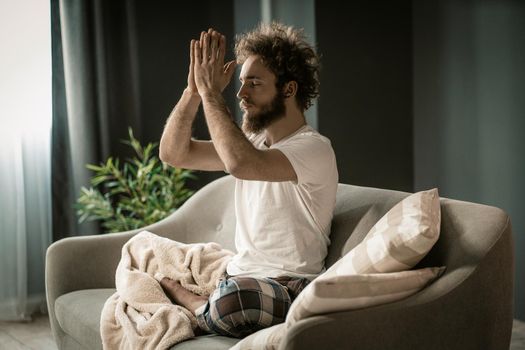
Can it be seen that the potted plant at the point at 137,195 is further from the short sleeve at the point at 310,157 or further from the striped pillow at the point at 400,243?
the striped pillow at the point at 400,243

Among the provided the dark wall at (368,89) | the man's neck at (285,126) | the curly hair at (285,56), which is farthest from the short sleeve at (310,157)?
the dark wall at (368,89)

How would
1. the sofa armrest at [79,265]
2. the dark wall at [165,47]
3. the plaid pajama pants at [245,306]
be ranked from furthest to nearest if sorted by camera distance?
1. the dark wall at [165,47]
2. the sofa armrest at [79,265]
3. the plaid pajama pants at [245,306]

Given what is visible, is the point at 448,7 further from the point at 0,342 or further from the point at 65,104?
the point at 0,342

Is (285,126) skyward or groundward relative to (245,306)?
skyward

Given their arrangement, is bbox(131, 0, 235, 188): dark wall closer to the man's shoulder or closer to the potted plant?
the potted plant

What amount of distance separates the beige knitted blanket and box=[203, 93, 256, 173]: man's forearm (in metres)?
0.46

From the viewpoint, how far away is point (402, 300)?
2.01 metres

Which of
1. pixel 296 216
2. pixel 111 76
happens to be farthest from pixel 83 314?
pixel 111 76

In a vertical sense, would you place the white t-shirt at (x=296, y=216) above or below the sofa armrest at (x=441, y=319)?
above

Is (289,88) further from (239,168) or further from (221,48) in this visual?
(239,168)

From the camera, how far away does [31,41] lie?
13.1 feet

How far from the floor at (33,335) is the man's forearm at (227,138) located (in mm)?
1685

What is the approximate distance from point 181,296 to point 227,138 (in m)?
0.55

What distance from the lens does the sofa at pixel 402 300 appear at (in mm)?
1897
